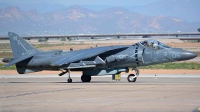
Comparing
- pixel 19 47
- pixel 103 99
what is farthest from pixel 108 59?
pixel 103 99

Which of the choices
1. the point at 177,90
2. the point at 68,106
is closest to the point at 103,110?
the point at 68,106

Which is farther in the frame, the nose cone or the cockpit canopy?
the cockpit canopy

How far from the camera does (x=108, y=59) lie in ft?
104

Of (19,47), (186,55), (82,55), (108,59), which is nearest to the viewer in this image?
(186,55)

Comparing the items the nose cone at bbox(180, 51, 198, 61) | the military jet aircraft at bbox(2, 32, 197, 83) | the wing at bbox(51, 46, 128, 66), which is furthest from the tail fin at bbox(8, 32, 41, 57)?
the nose cone at bbox(180, 51, 198, 61)

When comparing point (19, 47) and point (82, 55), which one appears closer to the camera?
point (82, 55)

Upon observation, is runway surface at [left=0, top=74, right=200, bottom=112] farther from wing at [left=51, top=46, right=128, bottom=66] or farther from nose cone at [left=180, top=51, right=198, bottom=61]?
wing at [left=51, top=46, right=128, bottom=66]

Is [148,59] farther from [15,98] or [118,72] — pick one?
[15,98]

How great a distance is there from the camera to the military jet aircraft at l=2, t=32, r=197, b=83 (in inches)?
1233

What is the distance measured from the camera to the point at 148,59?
3139cm

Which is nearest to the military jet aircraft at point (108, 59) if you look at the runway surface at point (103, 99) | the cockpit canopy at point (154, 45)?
the cockpit canopy at point (154, 45)

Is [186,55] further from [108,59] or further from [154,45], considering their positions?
[108,59]

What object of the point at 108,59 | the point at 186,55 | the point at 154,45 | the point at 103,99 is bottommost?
the point at 103,99

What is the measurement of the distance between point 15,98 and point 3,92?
3.37 metres
